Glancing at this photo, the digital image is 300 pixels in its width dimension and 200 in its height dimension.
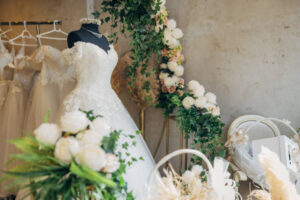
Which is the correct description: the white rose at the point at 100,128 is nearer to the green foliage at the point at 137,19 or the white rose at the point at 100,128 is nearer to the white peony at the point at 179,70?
the green foliage at the point at 137,19

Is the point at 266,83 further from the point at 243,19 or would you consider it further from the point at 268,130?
the point at 243,19

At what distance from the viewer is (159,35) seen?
2.19m

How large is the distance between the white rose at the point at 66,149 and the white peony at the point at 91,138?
0.03 m

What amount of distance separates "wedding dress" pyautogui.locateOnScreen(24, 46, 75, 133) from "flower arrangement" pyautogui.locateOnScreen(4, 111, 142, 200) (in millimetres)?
1252

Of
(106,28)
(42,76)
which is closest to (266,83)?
(106,28)

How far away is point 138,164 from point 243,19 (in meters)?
1.63

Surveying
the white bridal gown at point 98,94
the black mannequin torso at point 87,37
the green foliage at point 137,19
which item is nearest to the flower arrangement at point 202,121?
the white bridal gown at point 98,94

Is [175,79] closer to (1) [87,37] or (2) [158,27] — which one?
(2) [158,27]

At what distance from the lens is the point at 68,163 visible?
0.77 m

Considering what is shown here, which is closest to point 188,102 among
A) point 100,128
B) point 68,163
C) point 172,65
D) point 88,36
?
point 172,65

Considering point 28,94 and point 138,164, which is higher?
point 28,94

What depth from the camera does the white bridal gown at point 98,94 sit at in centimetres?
167

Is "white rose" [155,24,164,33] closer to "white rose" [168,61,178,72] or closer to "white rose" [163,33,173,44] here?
"white rose" [163,33,173,44]

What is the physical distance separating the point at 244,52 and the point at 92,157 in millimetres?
1946
